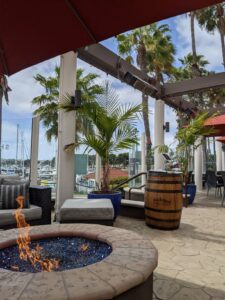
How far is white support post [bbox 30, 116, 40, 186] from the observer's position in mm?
5144

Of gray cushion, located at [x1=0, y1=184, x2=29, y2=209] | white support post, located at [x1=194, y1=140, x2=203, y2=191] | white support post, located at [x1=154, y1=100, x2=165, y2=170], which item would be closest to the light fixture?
gray cushion, located at [x1=0, y1=184, x2=29, y2=209]

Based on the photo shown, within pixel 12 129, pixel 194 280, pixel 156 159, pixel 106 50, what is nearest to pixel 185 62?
pixel 156 159

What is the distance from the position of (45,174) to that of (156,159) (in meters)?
3.76

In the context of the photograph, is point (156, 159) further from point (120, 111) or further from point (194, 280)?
point (194, 280)

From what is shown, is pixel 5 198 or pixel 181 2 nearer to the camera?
pixel 181 2

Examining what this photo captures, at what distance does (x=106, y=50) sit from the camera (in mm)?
5684

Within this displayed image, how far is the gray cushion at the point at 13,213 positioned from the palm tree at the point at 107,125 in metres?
1.46

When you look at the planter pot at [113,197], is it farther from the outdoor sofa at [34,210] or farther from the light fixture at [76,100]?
the light fixture at [76,100]

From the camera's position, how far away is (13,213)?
344cm

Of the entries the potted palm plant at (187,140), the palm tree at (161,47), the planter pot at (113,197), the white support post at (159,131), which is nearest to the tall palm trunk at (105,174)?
the planter pot at (113,197)

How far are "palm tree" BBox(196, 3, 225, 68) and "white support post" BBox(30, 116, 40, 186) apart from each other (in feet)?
34.9

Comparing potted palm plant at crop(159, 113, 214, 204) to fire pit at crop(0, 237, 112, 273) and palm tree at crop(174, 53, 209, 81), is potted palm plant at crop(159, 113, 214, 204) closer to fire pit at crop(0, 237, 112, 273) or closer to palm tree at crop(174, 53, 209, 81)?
fire pit at crop(0, 237, 112, 273)

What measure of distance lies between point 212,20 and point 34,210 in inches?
505

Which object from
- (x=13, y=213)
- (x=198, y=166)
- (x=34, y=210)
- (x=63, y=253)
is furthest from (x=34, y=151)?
(x=198, y=166)
